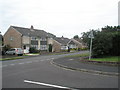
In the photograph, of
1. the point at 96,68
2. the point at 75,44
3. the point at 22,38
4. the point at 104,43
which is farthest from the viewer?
the point at 75,44

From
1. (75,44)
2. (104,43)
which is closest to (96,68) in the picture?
(104,43)

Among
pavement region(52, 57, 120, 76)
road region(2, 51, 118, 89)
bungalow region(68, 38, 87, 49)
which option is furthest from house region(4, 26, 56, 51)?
road region(2, 51, 118, 89)

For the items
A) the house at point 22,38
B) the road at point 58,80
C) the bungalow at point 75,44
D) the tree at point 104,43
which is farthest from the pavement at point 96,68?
the bungalow at point 75,44

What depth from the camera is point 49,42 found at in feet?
152

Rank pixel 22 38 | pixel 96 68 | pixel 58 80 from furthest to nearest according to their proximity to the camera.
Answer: pixel 22 38, pixel 96 68, pixel 58 80

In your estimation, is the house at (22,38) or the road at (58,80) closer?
the road at (58,80)

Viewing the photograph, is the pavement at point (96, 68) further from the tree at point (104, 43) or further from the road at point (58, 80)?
the tree at point (104, 43)

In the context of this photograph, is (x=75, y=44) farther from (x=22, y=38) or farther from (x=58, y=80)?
(x=58, y=80)

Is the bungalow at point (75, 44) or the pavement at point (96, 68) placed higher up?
the bungalow at point (75, 44)

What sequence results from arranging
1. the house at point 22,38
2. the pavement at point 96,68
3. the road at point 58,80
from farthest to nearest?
the house at point 22,38, the pavement at point 96,68, the road at point 58,80

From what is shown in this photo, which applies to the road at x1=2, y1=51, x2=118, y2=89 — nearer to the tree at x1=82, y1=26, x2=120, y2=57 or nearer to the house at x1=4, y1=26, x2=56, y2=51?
the tree at x1=82, y1=26, x2=120, y2=57

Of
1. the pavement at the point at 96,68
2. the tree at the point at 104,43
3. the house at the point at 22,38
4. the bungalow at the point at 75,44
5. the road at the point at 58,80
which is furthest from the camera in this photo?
the bungalow at the point at 75,44

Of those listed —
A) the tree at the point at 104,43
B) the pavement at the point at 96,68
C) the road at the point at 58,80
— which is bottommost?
the road at the point at 58,80

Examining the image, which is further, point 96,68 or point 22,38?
point 22,38
